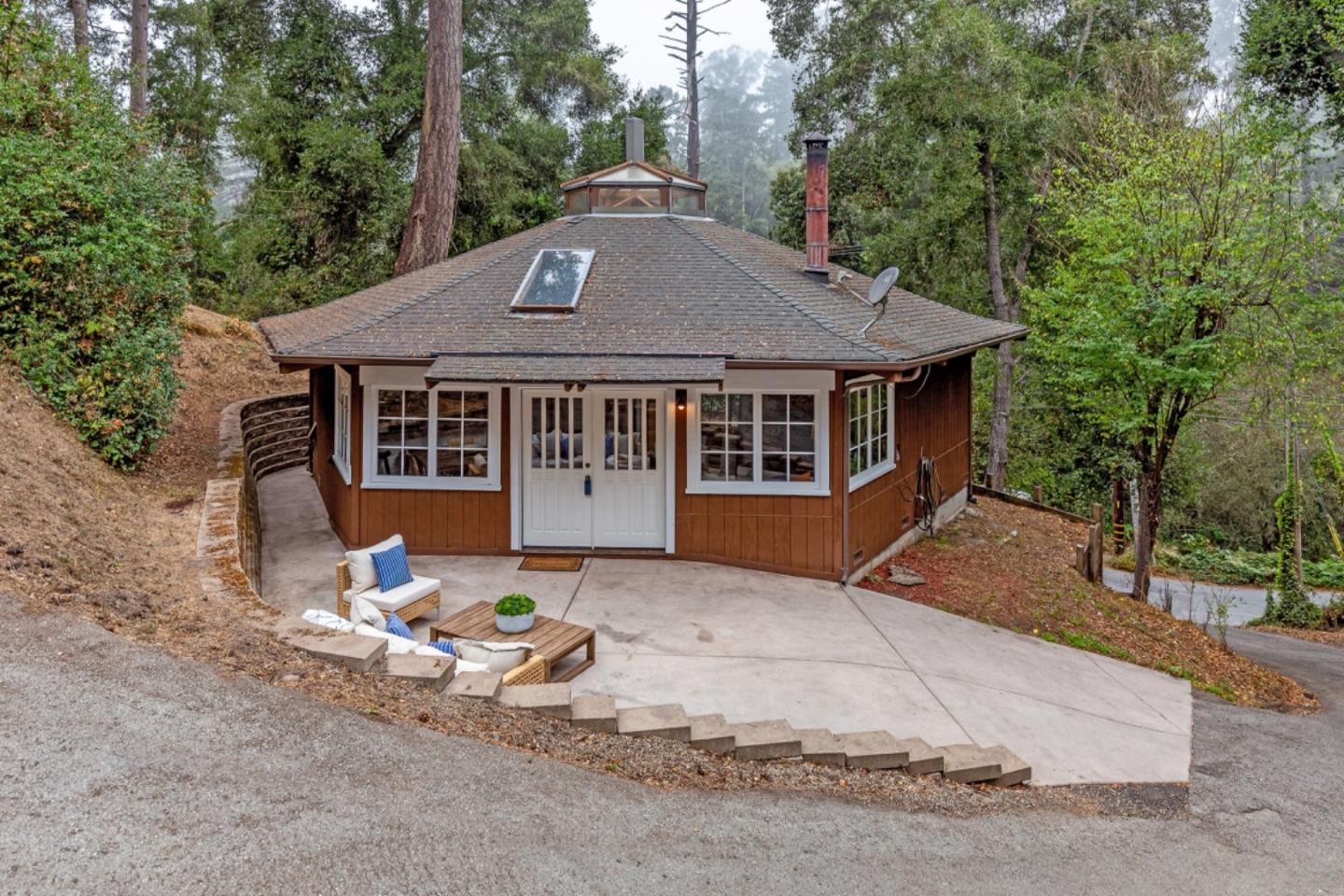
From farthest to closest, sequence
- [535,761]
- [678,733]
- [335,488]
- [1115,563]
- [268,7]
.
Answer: [268,7], [1115,563], [335,488], [678,733], [535,761]

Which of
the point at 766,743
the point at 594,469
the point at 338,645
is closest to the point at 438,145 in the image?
the point at 594,469

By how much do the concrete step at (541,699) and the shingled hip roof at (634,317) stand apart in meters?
3.63

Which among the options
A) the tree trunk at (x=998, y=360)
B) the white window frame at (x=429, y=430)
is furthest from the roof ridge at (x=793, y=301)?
the tree trunk at (x=998, y=360)

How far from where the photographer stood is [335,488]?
10547mm

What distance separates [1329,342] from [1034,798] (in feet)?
28.7

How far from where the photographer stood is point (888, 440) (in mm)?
10375

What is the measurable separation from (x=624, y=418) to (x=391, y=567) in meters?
3.06

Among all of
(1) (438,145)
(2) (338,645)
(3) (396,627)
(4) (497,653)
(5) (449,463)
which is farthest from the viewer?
(1) (438,145)

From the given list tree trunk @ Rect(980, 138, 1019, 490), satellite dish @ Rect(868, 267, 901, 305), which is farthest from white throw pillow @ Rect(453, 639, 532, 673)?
tree trunk @ Rect(980, 138, 1019, 490)

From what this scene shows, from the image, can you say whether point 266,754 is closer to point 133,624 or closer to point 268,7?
point 133,624

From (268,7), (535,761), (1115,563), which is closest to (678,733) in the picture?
(535,761)

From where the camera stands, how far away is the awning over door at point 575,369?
8156mm

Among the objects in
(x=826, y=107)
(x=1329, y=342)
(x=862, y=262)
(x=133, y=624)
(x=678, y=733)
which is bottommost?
(x=678, y=733)

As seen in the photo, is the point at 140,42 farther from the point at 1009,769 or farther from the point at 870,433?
the point at 1009,769
